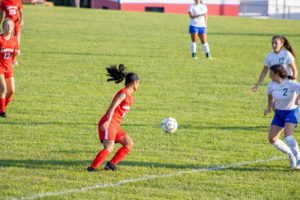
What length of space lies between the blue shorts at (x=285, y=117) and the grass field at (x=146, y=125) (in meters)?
0.74

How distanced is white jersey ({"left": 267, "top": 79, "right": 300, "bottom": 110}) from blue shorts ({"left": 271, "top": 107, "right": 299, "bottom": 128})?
2.6 inches

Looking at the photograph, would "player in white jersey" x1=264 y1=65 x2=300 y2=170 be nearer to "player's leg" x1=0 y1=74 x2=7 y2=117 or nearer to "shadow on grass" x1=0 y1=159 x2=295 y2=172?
"shadow on grass" x1=0 y1=159 x2=295 y2=172

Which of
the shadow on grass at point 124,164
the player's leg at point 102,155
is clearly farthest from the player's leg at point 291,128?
the player's leg at point 102,155

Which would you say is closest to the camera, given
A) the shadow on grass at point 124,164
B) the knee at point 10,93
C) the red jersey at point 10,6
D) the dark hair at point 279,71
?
the dark hair at point 279,71

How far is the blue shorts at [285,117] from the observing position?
23.7ft

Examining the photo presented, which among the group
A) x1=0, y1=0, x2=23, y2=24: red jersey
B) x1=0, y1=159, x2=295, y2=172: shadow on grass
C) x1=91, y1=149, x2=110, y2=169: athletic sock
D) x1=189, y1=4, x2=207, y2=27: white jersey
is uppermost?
x1=0, y1=0, x2=23, y2=24: red jersey

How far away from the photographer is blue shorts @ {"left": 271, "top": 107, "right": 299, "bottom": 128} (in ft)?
23.7

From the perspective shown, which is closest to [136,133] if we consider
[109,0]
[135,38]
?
[135,38]

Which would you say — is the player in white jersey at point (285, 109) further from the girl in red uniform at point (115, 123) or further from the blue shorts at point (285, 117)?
the girl in red uniform at point (115, 123)

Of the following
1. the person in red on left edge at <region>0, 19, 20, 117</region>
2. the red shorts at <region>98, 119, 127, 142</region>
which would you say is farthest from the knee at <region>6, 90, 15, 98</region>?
the red shorts at <region>98, 119, 127, 142</region>

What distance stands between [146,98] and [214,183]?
21.4ft

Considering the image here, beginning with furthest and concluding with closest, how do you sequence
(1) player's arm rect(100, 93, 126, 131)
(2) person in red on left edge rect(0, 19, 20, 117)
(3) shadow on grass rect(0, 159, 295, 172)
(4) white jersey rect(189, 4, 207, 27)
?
1. (4) white jersey rect(189, 4, 207, 27)
2. (2) person in red on left edge rect(0, 19, 20, 117)
3. (3) shadow on grass rect(0, 159, 295, 172)
4. (1) player's arm rect(100, 93, 126, 131)

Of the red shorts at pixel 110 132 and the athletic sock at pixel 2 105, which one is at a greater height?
the red shorts at pixel 110 132

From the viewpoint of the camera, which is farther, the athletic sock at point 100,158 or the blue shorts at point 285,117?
the blue shorts at point 285,117
